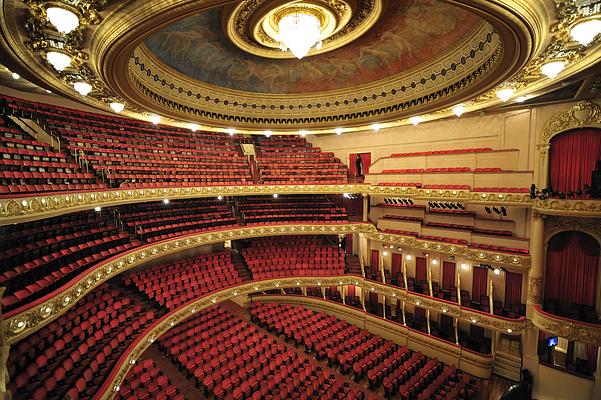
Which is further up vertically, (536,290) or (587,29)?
(587,29)

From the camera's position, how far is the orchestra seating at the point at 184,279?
9.80 metres

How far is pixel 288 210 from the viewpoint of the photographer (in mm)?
14906

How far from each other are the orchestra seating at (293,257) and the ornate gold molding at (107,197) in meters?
3.10

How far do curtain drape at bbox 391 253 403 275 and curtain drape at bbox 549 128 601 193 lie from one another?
636 cm

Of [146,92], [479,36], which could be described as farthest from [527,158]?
[146,92]

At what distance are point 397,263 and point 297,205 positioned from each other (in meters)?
5.81

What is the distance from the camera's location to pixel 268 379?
8469 mm

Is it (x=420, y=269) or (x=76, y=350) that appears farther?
(x=420, y=269)

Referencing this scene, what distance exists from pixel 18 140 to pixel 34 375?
18.8 ft

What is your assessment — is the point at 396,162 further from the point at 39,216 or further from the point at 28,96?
the point at 28,96

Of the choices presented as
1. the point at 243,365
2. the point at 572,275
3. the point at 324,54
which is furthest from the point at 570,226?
the point at 243,365

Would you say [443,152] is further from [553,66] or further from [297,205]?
[297,205]

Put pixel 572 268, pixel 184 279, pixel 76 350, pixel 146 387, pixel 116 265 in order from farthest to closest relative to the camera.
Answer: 1. pixel 184 279
2. pixel 572 268
3. pixel 116 265
4. pixel 146 387
5. pixel 76 350

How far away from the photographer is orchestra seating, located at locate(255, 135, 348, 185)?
47.7 ft
